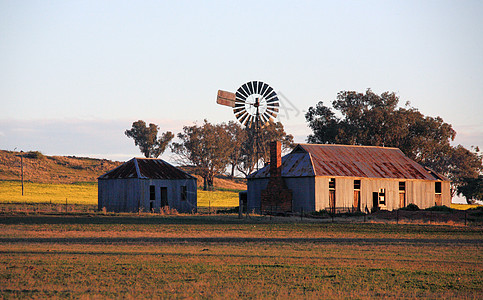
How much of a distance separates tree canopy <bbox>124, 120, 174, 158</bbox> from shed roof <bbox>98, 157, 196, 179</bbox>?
69.7 meters

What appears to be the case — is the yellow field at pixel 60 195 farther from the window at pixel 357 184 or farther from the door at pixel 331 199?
the window at pixel 357 184

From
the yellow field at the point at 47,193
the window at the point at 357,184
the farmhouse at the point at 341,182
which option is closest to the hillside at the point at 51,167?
the yellow field at the point at 47,193

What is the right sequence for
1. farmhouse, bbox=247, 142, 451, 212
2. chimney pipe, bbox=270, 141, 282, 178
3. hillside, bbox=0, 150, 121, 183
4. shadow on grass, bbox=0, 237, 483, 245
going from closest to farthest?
shadow on grass, bbox=0, 237, 483, 245 < chimney pipe, bbox=270, 141, 282, 178 < farmhouse, bbox=247, 142, 451, 212 < hillside, bbox=0, 150, 121, 183

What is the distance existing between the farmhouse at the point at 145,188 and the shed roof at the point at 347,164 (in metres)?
6.18

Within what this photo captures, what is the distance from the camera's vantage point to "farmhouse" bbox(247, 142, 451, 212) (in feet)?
Result: 164

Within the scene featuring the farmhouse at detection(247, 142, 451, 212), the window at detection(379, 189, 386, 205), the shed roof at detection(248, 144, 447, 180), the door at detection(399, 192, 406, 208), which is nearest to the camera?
the farmhouse at detection(247, 142, 451, 212)

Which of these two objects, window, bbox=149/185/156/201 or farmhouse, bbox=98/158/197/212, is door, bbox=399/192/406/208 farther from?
window, bbox=149/185/156/201

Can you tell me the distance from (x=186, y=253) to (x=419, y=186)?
39086 millimetres

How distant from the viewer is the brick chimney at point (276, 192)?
4912cm

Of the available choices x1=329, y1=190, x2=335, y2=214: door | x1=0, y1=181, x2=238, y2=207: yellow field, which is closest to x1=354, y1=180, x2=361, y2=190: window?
x1=329, y1=190, x2=335, y2=214: door

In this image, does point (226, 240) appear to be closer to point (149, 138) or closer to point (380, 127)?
point (380, 127)

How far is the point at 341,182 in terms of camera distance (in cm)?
5156

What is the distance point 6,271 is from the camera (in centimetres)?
1644

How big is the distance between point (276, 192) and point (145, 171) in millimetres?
12153
